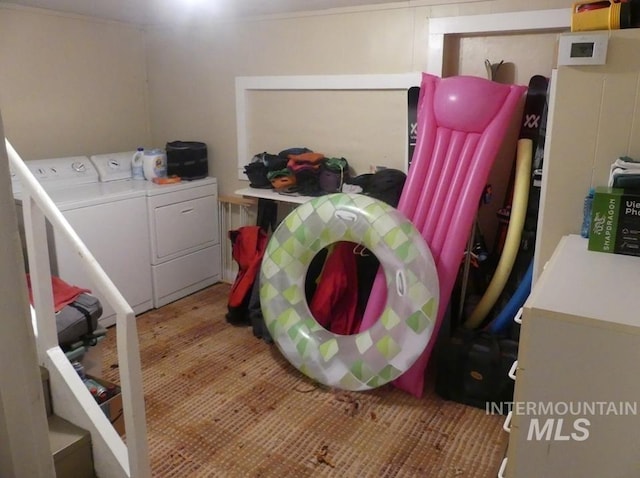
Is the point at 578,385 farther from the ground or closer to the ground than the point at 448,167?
closer to the ground

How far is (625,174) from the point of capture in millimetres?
1604

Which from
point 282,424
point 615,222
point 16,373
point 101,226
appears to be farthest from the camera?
point 101,226

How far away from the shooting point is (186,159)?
11.8ft

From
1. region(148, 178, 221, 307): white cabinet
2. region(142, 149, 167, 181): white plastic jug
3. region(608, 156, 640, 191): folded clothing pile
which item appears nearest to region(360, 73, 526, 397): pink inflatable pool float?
region(608, 156, 640, 191): folded clothing pile

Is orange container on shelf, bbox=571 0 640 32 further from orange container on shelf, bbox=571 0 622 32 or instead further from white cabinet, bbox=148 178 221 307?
white cabinet, bbox=148 178 221 307

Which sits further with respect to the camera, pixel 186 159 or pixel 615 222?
pixel 186 159

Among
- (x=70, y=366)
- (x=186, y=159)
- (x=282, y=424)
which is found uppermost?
(x=186, y=159)

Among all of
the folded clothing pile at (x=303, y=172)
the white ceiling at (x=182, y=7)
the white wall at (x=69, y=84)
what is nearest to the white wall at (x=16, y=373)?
the folded clothing pile at (x=303, y=172)

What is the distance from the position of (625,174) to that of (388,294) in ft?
3.71

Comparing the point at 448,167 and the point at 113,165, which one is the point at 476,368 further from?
the point at 113,165

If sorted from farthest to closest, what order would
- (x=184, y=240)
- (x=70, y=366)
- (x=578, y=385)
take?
(x=184, y=240) → (x=70, y=366) → (x=578, y=385)

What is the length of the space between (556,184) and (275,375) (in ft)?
5.29

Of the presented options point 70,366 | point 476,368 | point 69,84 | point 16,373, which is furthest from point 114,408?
point 69,84

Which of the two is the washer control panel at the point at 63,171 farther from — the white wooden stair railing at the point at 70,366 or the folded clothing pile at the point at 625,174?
the folded clothing pile at the point at 625,174
